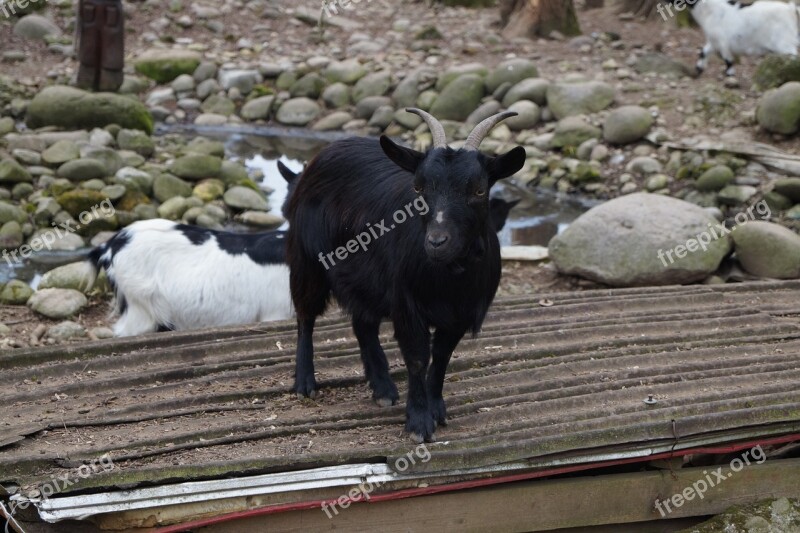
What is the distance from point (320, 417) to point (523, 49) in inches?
446

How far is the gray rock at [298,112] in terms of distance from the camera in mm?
13945

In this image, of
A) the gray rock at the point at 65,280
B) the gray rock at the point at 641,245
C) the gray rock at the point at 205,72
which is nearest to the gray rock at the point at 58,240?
the gray rock at the point at 65,280

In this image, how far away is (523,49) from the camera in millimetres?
14906

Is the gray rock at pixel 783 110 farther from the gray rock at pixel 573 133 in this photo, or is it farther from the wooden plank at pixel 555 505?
the wooden plank at pixel 555 505

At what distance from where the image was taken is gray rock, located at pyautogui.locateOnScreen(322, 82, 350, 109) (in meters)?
14.0

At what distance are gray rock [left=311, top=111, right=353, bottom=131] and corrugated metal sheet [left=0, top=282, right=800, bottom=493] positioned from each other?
8.10 m

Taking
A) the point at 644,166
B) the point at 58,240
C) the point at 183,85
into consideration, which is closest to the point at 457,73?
the point at 644,166

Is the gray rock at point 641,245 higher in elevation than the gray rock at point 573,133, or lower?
higher

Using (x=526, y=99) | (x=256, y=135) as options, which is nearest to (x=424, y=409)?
(x=526, y=99)

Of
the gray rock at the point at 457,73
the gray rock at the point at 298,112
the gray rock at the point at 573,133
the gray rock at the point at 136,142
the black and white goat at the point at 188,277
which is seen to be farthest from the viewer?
the gray rock at the point at 298,112

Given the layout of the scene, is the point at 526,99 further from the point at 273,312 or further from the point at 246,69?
the point at 273,312

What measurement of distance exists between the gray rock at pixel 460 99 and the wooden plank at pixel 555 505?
879cm

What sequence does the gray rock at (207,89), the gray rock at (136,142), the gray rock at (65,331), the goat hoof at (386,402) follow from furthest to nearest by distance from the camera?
the gray rock at (207,89) < the gray rock at (136,142) < the gray rock at (65,331) < the goat hoof at (386,402)

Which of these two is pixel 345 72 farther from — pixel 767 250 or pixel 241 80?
pixel 767 250
